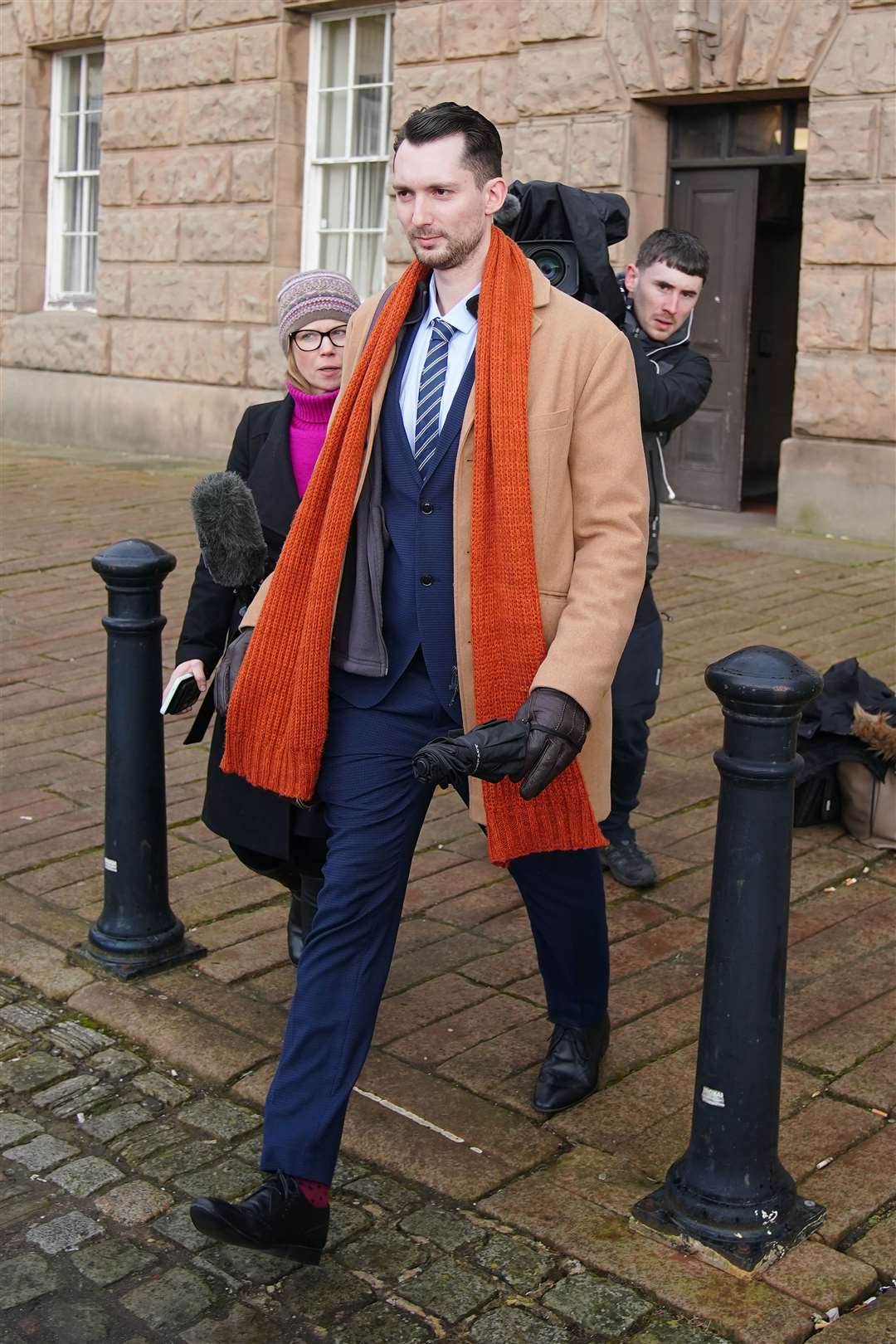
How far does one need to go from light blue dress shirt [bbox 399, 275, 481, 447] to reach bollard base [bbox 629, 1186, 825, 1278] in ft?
4.86

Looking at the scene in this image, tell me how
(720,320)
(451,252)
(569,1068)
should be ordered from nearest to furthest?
(451,252)
(569,1068)
(720,320)

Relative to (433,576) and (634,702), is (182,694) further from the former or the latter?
(634,702)

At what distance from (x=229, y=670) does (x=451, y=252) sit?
91cm

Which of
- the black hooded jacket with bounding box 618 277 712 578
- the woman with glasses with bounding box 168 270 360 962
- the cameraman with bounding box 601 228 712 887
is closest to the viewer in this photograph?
the woman with glasses with bounding box 168 270 360 962

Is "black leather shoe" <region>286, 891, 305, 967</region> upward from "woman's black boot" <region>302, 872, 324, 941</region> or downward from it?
downward

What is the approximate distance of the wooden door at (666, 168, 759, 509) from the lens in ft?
35.0

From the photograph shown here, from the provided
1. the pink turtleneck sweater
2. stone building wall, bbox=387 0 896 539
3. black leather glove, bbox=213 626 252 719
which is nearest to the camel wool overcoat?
black leather glove, bbox=213 626 252 719

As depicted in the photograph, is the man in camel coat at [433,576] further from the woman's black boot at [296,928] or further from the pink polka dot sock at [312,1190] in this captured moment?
the woman's black boot at [296,928]

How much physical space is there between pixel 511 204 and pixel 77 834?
233 centimetres

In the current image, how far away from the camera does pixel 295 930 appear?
4121 millimetres

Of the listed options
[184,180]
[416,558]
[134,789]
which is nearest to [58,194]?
[184,180]

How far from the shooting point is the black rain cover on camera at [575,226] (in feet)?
12.9

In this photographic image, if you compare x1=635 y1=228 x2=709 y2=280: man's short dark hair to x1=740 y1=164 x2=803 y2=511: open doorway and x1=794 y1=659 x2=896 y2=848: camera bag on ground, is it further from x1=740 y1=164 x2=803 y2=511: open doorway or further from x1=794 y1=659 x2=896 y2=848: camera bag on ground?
x1=740 y1=164 x2=803 y2=511: open doorway

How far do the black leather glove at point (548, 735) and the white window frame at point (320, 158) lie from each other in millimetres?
9912
